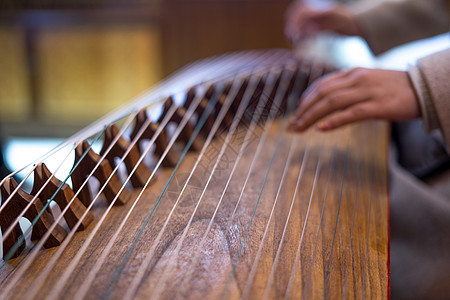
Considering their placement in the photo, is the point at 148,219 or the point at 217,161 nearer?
the point at 148,219

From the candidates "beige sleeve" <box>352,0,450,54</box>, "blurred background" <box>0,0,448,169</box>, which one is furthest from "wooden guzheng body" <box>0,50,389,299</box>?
"blurred background" <box>0,0,448,169</box>

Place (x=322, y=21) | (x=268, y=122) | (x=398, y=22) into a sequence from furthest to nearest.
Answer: (x=322, y=21), (x=398, y=22), (x=268, y=122)

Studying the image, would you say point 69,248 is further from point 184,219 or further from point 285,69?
point 285,69

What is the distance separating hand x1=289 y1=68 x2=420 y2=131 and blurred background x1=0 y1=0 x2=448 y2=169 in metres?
2.05

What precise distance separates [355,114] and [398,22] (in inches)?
31.9

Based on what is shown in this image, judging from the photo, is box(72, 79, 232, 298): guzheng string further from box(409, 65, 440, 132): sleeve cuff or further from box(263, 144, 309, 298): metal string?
box(409, 65, 440, 132): sleeve cuff

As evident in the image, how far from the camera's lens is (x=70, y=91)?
376 centimetres

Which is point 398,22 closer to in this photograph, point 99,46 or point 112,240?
point 112,240

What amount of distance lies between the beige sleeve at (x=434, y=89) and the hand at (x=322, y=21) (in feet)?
2.44

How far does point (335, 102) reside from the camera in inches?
33.0

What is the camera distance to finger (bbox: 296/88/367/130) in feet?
2.74

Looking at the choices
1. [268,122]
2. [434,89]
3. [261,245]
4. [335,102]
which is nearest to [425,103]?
[434,89]

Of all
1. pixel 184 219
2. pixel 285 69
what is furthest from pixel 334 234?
pixel 285 69

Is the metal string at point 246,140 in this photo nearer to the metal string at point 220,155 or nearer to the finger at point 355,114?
the metal string at point 220,155
